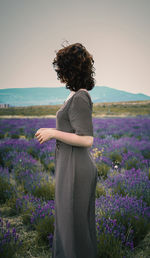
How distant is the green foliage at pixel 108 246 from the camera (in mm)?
2091

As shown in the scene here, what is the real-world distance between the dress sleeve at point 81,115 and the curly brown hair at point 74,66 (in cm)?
19

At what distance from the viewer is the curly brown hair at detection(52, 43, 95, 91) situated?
1581 millimetres

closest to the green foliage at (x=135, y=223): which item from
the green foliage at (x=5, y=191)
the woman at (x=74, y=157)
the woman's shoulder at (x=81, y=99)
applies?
the woman at (x=74, y=157)

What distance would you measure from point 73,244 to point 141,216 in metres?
1.23

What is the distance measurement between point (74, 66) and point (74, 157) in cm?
72

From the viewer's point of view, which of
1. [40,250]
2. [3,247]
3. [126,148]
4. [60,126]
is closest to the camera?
[60,126]

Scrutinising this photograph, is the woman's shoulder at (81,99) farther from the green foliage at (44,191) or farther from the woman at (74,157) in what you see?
the green foliage at (44,191)

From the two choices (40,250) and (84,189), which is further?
(40,250)

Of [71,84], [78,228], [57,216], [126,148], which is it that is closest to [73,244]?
[78,228]

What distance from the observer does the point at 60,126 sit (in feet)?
5.46

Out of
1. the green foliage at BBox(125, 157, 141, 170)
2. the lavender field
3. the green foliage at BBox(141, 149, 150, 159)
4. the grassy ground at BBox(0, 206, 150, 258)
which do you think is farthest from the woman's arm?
the green foliage at BBox(141, 149, 150, 159)

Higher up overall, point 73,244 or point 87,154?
point 87,154

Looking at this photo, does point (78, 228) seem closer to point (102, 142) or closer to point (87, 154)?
point (87, 154)

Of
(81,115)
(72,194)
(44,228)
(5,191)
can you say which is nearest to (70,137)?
(81,115)
